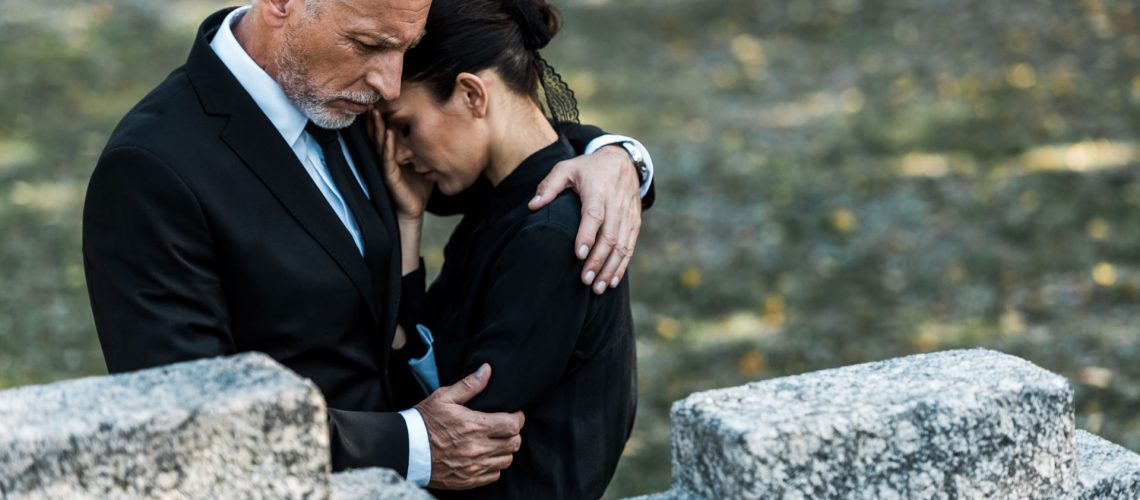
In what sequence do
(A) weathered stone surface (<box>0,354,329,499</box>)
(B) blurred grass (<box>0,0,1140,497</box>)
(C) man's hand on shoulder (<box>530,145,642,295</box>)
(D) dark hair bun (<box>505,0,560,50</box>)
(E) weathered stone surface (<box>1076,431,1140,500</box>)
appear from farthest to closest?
1. (B) blurred grass (<box>0,0,1140,497</box>)
2. (D) dark hair bun (<box>505,0,560,50</box>)
3. (C) man's hand on shoulder (<box>530,145,642,295</box>)
4. (E) weathered stone surface (<box>1076,431,1140,500</box>)
5. (A) weathered stone surface (<box>0,354,329,499</box>)

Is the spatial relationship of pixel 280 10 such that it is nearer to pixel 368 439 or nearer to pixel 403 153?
pixel 403 153

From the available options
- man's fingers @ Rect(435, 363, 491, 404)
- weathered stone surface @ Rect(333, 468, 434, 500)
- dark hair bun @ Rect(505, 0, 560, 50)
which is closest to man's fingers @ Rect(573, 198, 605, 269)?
man's fingers @ Rect(435, 363, 491, 404)

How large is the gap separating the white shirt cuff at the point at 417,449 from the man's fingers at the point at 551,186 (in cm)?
56

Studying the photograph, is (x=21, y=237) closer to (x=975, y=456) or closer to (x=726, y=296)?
(x=726, y=296)

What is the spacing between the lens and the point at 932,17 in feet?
42.9

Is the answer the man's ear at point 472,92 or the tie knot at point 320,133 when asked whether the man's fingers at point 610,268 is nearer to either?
the man's ear at point 472,92

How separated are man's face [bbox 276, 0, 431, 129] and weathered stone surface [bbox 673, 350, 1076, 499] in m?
1.19

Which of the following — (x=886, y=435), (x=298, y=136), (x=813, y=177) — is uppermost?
(x=813, y=177)

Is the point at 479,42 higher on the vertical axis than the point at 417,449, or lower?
higher

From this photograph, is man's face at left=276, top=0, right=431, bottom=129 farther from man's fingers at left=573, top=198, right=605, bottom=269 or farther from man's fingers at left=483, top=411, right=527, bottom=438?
man's fingers at left=483, top=411, right=527, bottom=438

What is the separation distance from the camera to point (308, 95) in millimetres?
3254

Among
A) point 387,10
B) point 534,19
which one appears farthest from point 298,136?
point 534,19

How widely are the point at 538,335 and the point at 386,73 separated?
685 mm

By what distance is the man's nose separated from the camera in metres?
3.21
